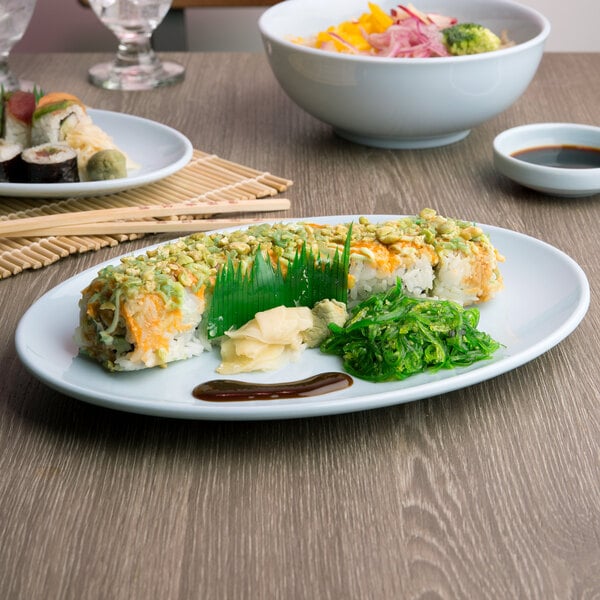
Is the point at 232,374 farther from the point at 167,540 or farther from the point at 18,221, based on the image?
the point at 18,221

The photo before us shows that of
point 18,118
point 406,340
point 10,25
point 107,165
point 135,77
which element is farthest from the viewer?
point 135,77

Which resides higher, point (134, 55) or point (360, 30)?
point (360, 30)

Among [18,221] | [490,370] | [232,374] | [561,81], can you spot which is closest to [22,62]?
[18,221]

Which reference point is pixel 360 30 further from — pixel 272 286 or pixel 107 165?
pixel 272 286

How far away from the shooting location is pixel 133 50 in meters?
2.32

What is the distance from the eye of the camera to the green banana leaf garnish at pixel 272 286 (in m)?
1.10

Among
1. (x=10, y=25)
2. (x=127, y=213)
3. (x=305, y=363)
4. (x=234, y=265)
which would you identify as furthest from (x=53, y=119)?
(x=305, y=363)

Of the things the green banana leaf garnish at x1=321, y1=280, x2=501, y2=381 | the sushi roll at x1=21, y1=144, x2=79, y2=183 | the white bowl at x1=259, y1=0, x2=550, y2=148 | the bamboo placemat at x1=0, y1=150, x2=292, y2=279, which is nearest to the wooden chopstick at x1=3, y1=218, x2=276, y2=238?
the bamboo placemat at x1=0, y1=150, x2=292, y2=279

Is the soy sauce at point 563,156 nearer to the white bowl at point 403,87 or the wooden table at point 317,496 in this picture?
the white bowl at point 403,87

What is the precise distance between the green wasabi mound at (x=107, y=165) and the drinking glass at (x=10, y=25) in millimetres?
530

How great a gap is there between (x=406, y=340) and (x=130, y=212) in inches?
26.8

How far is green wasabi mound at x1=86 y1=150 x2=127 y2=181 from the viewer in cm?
165

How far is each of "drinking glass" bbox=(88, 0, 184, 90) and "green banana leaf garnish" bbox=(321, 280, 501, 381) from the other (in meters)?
1.34

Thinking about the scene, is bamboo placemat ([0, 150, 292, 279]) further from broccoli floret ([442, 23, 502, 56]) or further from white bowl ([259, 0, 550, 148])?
broccoli floret ([442, 23, 502, 56])
